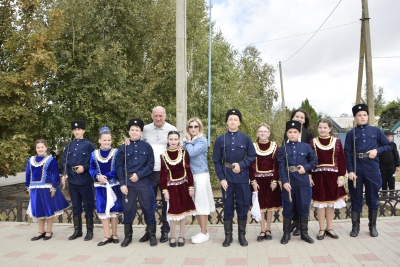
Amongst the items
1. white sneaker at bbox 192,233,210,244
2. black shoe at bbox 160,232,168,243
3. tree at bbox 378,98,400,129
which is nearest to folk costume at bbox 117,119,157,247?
black shoe at bbox 160,232,168,243

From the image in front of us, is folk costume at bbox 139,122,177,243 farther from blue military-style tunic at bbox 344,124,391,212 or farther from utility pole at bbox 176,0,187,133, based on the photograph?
blue military-style tunic at bbox 344,124,391,212

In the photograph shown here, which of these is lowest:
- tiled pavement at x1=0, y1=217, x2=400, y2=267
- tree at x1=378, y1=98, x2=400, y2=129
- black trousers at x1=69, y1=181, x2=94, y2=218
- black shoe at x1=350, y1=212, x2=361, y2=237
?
tiled pavement at x1=0, y1=217, x2=400, y2=267

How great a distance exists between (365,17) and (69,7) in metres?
9.78

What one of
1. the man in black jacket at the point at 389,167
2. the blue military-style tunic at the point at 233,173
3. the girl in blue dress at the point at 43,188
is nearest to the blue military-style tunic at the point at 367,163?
the blue military-style tunic at the point at 233,173

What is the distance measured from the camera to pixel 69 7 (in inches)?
480

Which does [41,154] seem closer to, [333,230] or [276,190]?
[276,190]

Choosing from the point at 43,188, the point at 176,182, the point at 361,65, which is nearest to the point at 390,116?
the point at 361,65

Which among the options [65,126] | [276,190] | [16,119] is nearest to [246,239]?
[276,190]

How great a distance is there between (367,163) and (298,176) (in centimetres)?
119

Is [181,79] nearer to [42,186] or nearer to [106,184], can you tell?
[106,184]

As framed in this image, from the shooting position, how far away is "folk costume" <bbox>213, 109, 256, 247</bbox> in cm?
581

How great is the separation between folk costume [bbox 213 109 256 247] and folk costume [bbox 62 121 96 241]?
87.8 inches

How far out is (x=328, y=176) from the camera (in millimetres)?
5984

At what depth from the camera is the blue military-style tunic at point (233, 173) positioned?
229 inches
